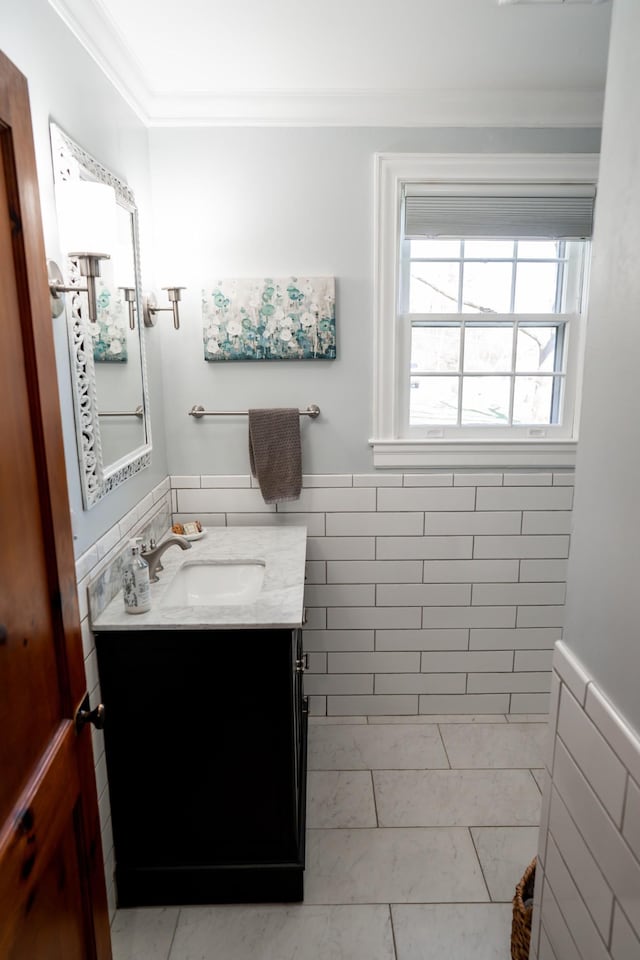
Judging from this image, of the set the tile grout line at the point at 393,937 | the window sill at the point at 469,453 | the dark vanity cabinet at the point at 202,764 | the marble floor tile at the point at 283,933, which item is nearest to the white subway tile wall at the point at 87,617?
the dark vanity cabinet at the point at 202,764

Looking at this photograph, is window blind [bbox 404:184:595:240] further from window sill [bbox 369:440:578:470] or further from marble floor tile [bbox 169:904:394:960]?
marble floor tile [bbox 169:904:394:960]

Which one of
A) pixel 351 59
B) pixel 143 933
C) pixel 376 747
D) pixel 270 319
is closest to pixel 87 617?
pixel 143 933

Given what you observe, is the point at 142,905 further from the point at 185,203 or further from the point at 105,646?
the point at 185,203

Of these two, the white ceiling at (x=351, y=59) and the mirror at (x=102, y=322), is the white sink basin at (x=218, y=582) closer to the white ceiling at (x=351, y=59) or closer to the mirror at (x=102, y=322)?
the mirror at (x=102, y=322)

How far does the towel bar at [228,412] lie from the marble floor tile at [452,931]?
168 centimetres

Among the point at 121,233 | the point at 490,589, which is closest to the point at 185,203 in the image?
the point at 121,233

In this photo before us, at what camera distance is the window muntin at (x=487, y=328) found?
2.41m

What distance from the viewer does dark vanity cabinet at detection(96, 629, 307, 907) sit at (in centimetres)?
167

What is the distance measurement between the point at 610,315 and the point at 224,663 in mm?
1282

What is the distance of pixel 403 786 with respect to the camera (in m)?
2.27

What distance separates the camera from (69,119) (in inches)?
59.9

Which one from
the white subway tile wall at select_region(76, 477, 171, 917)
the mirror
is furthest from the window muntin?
the white subway tile wall at select_region(76, 477, 171, 917)

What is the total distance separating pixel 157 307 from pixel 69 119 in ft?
2.52

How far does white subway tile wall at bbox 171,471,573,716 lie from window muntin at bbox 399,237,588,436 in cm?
27
